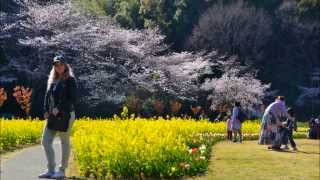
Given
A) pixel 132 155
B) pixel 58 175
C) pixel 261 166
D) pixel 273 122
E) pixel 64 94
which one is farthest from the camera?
pixel 273 122

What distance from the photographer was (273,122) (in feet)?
59.8

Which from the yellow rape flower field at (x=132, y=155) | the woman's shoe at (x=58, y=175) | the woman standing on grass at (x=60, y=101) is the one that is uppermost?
the woman standing on grass at (x=60, y=101)

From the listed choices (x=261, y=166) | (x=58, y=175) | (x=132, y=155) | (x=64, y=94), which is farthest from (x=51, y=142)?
(x=261, y=166)

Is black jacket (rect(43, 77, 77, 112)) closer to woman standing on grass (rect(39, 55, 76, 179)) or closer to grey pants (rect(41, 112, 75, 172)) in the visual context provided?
woman standing on grass (rect(39, 55, 76, 179))

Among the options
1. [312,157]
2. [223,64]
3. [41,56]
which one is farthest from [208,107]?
[312,157]

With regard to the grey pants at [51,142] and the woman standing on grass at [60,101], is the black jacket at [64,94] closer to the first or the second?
the woman standing on grass at [60,101]

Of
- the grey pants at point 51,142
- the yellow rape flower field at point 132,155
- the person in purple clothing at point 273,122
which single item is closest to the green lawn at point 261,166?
the yellow rape flower field at point 132,155

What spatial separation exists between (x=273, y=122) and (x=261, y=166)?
6635 mm

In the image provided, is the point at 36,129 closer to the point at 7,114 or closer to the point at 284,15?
the point at 7,114

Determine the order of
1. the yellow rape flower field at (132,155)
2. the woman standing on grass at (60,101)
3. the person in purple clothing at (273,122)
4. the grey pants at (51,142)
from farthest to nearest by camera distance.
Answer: the person in purple clothing at (273,122), the yellow rape flower field at (132,155), the grey pants at (51,142), the woman standing on grass at (60,101)

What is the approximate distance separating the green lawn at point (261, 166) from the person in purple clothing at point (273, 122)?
1681 mm

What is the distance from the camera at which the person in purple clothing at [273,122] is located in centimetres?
1733

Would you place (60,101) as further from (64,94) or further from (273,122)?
(273,122)

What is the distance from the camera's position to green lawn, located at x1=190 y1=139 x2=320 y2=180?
10.2m
